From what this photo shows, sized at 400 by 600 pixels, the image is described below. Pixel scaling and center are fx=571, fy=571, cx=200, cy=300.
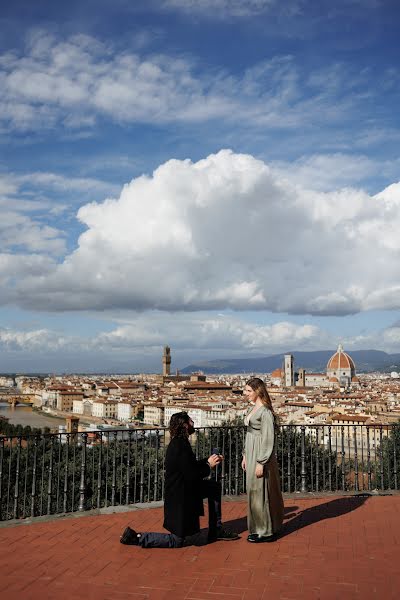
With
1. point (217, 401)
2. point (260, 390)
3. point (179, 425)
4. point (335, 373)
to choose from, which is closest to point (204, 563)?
point (179, 425)

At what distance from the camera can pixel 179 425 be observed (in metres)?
5.38

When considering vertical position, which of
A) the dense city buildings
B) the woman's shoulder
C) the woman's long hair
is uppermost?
the woman's long hair

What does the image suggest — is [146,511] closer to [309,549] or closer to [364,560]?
[309,549]

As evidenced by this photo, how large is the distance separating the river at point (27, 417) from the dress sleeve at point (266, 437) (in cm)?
8580

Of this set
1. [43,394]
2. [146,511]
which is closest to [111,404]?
[43,394]

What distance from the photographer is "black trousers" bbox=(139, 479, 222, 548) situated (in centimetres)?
539

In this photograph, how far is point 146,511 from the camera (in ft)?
23.2

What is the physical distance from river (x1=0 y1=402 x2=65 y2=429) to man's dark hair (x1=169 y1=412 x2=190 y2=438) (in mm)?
85649

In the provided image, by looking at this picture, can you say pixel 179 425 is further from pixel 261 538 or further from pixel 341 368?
pixel 341 368

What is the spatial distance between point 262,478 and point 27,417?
375ft

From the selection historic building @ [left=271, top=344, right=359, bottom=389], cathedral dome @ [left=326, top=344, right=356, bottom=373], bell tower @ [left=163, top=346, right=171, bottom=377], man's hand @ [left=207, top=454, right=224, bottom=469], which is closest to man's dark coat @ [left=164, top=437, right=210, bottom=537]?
man's hand @ [left=207, top=454, right=224, bottom=469]

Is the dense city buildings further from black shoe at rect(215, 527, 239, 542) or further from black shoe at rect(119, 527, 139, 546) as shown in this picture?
black shoe at rect(119, 527, 139, 546)

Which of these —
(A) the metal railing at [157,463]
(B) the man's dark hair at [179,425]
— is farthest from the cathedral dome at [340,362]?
(B) the man's dark hair at [179,425]

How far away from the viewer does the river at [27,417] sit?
96.8 meters
